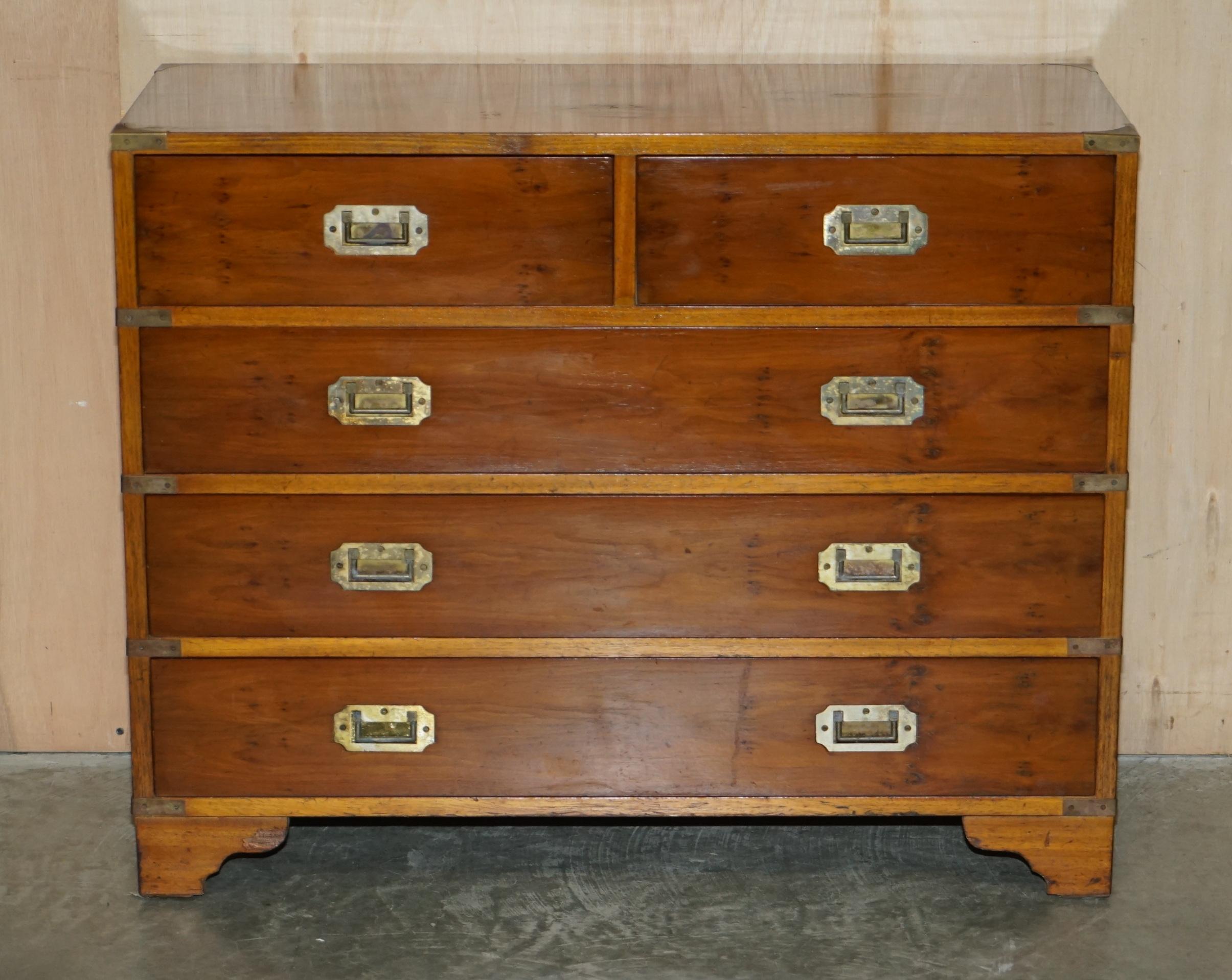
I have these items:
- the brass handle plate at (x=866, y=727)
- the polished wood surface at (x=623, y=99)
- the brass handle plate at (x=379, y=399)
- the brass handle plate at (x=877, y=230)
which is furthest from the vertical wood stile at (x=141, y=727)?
the brass handle plate at (x=877, y=230)

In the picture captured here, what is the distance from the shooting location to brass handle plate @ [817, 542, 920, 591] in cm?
232

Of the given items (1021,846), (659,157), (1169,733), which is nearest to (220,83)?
(659,157)

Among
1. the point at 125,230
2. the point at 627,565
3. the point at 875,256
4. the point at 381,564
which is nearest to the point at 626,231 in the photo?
the point at 875,256

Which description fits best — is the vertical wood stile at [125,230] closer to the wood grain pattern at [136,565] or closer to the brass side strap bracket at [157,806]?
the wood grain pattern at [136,565]

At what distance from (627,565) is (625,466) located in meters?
0.15

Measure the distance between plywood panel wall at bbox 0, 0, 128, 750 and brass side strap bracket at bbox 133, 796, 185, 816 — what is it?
701 mm

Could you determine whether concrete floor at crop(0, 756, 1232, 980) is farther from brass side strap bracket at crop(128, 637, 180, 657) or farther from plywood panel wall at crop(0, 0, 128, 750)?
brass side strap bracket at crop(128, 637, 180, 657)

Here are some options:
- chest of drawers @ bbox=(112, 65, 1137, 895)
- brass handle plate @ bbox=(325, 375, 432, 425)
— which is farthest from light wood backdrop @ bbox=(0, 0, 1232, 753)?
brass handle plate @ bbox=(325, 375, 432, 425)

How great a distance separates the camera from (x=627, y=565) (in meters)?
2.34

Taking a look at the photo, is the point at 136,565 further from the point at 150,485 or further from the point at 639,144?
the point at 639,144

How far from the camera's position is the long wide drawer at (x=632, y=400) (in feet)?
7.47

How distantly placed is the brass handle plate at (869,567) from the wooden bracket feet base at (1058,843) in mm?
392

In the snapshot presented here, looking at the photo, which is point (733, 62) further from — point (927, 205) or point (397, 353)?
point (397, 353)

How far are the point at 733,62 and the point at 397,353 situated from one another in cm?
96
